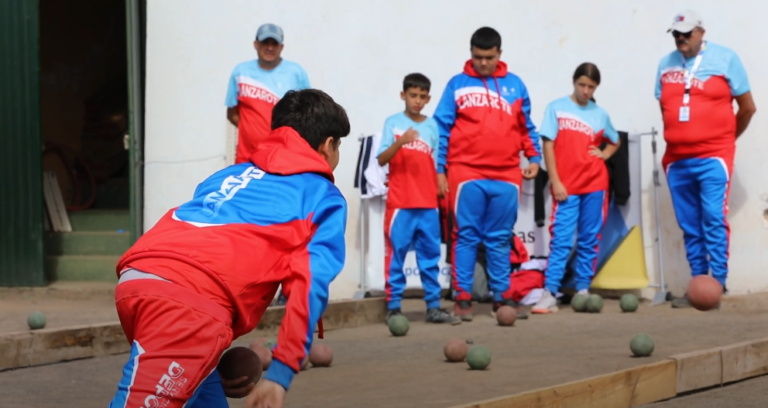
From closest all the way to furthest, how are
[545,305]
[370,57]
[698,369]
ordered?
[698,369] → [545,305] → [370,57]

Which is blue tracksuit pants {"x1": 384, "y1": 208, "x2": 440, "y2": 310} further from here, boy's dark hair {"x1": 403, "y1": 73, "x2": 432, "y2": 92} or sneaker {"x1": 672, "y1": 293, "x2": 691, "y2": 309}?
sneaker {"x1": 672, "y1": 293, "x2": 691, "y2": 309}

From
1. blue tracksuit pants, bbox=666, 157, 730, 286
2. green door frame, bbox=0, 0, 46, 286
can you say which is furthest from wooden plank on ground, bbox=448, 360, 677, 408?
green door frame, bbox=0, 0, 46, 286

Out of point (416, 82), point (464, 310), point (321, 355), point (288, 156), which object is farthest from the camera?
point (464, 310)

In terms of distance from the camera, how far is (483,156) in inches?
348

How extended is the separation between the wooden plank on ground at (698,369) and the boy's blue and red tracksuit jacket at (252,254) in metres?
2.97

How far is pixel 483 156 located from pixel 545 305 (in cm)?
150

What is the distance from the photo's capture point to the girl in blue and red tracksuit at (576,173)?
9.60m

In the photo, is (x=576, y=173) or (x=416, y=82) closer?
(x=416, y=82)

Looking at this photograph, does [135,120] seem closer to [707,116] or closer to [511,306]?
[511,306]

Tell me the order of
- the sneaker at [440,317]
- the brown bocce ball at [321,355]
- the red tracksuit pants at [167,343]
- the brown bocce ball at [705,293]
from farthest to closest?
1. the sneaker at [440,317]
2. the brown bocce ball at [705,293]
3. the brown bocce ball at [321,355]
4. the red tracksuit pants at [167,343]

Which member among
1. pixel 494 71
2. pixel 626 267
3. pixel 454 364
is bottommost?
pixel 454 364

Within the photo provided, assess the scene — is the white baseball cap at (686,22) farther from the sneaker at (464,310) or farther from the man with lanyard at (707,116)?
the sneaker at (464,310)

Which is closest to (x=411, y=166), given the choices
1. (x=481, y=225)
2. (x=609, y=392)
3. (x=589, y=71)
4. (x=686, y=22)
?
(x=481, y=225)

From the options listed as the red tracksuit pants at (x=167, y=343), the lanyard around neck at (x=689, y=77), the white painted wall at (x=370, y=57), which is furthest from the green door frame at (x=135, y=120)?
the red tracksuit pants at (x=167, y=343)
